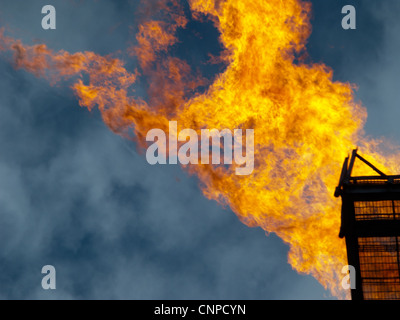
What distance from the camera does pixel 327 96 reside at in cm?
2967

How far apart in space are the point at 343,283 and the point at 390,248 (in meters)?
5.20

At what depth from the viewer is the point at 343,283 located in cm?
2647

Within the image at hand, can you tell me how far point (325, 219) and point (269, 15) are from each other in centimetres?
1431

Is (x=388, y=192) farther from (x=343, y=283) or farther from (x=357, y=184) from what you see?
(x=343, y=283)

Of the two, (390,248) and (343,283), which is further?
(343,283)

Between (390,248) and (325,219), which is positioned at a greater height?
(325,219)
